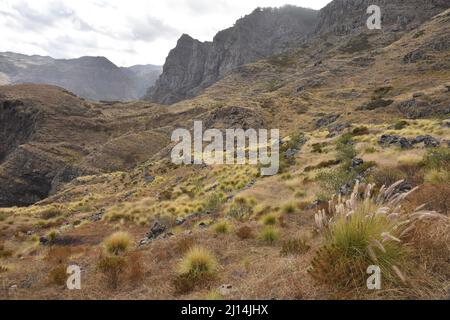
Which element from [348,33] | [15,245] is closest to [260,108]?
[15,245]

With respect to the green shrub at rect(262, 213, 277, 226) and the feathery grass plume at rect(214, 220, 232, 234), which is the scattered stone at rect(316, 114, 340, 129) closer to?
the green shrub at rect(262, 213, 277, 226)

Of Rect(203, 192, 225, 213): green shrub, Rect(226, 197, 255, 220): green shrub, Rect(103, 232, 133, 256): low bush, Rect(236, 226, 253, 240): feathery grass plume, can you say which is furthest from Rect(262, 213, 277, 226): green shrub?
Rect(203, 192, 225, 213): green shrub

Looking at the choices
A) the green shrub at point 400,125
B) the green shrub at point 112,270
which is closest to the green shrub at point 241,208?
the green shrub at point 112,270

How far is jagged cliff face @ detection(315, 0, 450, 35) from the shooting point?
12962 cm

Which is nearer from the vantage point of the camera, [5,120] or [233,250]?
[233,250]

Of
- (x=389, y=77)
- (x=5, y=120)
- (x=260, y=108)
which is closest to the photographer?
(x=260, y=108)

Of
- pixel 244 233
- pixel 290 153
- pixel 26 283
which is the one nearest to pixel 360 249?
pixel 244 233

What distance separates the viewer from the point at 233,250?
9.93m

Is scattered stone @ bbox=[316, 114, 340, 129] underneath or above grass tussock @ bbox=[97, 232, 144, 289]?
above

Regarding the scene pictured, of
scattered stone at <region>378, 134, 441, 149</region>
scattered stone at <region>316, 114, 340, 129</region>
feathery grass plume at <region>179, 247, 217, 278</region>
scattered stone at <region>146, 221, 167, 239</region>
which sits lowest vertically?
scattered stone at <region>146, 221, 167, 239</region>

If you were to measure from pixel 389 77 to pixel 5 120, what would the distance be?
104501mm

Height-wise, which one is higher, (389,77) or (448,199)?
(389,77)

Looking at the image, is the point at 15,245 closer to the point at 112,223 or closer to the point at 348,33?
the point at 112,223
